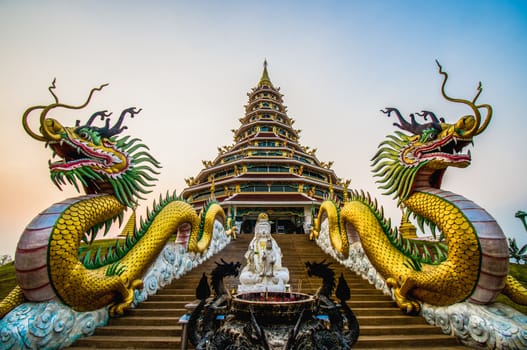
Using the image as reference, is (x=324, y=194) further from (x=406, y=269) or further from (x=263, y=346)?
(x=263, y=346)

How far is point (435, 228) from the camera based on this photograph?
4996 mm

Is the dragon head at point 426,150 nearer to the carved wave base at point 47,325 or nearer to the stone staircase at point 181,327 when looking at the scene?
the stone staircase at point 181,327

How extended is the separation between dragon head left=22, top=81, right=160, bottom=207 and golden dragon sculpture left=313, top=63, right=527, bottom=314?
504cm

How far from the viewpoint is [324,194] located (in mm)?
18766

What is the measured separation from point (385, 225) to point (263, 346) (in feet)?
15.8

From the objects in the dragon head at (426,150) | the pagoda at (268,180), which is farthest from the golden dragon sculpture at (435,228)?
the pagoda at (268,180)

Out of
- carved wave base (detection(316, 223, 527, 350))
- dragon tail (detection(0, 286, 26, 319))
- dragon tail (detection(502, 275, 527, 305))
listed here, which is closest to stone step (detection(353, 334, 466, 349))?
carved wave base (detection(316, 223, 527, 350))

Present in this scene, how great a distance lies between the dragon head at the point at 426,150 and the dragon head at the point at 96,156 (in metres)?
5.04

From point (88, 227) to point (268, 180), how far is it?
13249 millimetres

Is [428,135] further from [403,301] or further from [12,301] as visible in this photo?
[12,301]

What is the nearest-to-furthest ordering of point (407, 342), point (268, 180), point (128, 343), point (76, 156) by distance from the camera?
point (128, 343) → point (407, 342) → point (76, 156) → point (268, 180)

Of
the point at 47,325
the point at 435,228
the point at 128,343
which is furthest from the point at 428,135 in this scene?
the point at 47,325

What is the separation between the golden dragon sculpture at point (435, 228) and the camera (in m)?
4.08

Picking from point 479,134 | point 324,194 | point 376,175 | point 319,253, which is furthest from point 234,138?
point 479,134
